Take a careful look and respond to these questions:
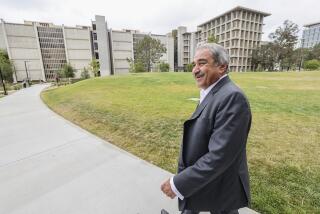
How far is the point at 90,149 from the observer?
4.00 m

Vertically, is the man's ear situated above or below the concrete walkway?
above

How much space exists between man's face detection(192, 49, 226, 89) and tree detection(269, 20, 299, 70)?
67040 mm

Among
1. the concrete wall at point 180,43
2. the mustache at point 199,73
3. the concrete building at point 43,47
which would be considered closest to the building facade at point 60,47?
the concrete building at point 43,47

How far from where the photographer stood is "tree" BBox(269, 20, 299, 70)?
5347 centimetres

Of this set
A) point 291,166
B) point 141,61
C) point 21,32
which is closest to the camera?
point 291,166

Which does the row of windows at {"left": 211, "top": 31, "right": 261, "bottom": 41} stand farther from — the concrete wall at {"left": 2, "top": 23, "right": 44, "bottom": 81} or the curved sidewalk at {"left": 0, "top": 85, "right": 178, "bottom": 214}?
the curved sidewalk at {"left": 0, "top": 85, "right": 178, "bottom": 214}

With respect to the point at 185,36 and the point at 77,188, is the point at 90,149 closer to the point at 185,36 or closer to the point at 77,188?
the point at 77,188

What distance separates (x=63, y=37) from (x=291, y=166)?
73311 mm

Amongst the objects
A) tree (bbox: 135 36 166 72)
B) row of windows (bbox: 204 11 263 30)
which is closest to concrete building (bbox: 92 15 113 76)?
tree (bbox: 135 36 166 72)

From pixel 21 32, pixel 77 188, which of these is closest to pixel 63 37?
pixel 21 32

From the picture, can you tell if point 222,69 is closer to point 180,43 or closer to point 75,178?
point 75,178

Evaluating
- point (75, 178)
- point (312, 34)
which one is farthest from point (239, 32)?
point (312, 34)

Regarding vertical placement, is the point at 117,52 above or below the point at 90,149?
above

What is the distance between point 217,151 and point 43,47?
244 ft
